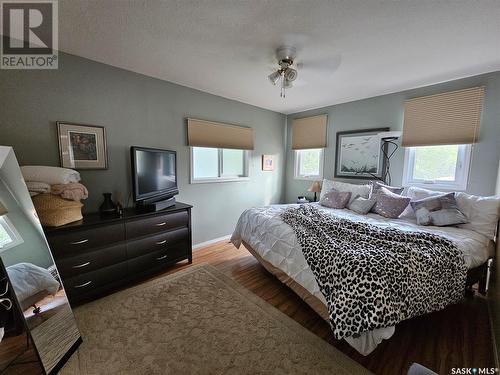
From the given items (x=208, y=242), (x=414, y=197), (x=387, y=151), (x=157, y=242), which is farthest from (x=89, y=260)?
(x=387, y=151)

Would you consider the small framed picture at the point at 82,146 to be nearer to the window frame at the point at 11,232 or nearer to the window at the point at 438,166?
the window frame at the point at 11,232

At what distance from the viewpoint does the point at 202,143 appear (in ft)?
10.4

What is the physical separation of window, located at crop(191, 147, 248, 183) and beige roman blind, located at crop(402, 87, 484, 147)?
2568 mm

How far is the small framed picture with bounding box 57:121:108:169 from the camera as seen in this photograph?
2.09 metres

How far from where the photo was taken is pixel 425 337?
1600 mm

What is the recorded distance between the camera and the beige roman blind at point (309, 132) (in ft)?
Result: 12.8

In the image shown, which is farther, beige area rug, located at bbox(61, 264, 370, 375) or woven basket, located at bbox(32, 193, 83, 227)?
woven basket, located at bbox(32, 193, 83, 227)

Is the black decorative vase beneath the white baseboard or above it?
above

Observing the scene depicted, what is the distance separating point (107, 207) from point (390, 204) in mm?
3329

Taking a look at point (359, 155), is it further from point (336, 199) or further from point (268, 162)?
point (268, 162)

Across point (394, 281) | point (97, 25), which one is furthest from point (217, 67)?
point (394, 281)

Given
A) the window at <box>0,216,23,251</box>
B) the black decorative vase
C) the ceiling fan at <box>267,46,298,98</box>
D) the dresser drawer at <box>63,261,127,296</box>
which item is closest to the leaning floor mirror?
the window at <box>0,216,23,251</box>

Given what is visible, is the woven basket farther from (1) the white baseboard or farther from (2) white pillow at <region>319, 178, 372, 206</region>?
(2) white pillow at <region>319, 178, 372, 206</region>

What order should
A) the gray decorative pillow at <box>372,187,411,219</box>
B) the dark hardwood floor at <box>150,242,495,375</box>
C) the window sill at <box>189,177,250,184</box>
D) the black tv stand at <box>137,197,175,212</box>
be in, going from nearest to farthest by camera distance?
the dark hardwood floor at <box>150,242,495,375</box>, the black tv stand at <box>137,197,175,212</box>, the gray decorative pillow at <box>372,187,411,219</box>, the window sill at <box>189,177,250,184</box>
